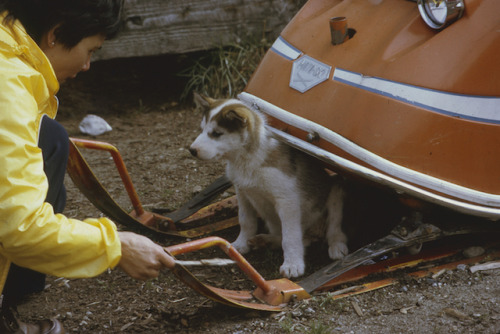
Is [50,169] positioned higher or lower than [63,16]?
lower

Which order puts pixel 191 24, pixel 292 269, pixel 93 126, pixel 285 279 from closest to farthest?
pixel 285 279, pixel 292 269, pixel 93 126, pixel 191 24

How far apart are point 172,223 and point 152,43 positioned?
7.28 ft

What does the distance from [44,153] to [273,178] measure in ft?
3.44

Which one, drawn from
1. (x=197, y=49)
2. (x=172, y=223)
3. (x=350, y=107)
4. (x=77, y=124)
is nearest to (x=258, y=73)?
(x=350, y=107)

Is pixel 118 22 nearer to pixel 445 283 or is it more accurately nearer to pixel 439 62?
pixel 439 62

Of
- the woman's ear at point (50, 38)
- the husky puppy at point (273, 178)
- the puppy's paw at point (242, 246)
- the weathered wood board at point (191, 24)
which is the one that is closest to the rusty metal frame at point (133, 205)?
the puppy's paw at point (242, 246)

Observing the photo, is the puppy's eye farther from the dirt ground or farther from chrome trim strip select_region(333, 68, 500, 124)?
chrome trim strip select_region(333, 68, 500, 124)

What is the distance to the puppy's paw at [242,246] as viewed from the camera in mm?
3033

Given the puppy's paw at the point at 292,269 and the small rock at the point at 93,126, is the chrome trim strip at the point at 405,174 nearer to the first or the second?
the puppy's paw at the point at 292,269

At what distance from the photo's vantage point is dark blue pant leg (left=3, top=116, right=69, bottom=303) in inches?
85.4

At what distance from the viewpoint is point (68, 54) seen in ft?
6.88

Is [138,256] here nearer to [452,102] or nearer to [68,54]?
[68,54]

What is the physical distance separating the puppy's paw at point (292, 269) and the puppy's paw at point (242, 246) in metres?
0.30

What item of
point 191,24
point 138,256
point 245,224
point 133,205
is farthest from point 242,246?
point 191,24
